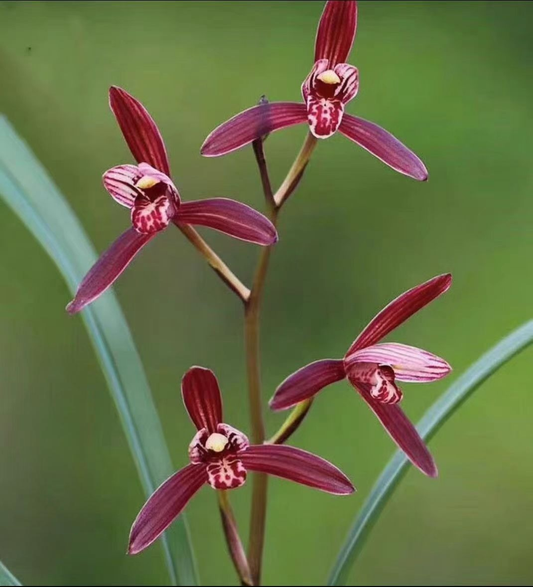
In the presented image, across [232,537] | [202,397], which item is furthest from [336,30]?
[232,537]

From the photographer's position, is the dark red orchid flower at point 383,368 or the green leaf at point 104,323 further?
the green leaf at point 104,323

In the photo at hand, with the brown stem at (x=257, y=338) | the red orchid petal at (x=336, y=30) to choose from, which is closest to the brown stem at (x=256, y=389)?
the brown stem at (x=257, y=338)

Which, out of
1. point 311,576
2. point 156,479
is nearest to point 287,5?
point 156,479

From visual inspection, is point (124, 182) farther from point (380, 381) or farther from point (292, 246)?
point (292, 246)

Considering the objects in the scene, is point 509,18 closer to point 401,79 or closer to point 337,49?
point 401,79

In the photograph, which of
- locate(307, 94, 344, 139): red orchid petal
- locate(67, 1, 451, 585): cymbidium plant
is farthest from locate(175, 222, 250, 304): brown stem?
locate(307, 94, 344, 139): red orchid petal

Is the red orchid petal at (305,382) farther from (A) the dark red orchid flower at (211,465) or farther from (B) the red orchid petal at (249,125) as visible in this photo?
(B) the red orchid petal at (249,125)

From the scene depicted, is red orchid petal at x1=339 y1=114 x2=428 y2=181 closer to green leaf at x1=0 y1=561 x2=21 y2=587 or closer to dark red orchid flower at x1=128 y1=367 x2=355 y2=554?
dark red orchid flower at x1=128 y1=367 x2=355 y2=554
